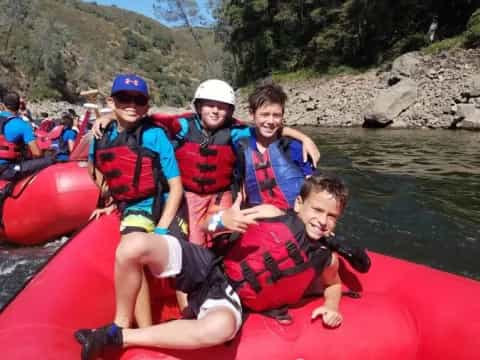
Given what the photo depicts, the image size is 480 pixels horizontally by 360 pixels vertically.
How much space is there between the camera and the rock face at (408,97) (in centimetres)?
1098

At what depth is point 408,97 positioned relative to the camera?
1205 centimetres

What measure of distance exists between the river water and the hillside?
2537 cm

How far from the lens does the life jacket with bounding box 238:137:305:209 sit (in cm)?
245

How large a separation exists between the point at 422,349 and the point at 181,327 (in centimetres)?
106

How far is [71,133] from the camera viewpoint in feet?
19.9

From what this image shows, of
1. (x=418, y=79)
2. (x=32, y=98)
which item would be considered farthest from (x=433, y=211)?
(x=32, y=98)

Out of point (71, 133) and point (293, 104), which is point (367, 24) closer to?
point (293, 104)

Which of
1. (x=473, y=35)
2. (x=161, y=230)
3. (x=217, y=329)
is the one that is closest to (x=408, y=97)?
(x=473, y=35)

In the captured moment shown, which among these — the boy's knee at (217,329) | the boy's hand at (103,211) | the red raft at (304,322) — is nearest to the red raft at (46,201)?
the boy's hand at (103,211)

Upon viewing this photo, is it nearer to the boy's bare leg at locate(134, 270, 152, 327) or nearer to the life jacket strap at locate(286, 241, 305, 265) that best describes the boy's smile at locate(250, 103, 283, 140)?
the life jacket strap at locate(286, 241, 305, 265)

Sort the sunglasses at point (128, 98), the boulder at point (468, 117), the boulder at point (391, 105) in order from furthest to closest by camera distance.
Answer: the boulder at point (391, 105)
the boulder at point (468, 117)
the sunglasses at point (128, 98)

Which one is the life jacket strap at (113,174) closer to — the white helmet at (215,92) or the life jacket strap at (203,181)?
the life jacket strap at (203,181)

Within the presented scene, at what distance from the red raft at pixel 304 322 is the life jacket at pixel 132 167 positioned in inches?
15.4

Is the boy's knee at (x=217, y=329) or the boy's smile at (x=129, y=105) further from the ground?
the boy's smile at (x=129, y=105)
